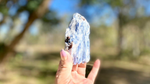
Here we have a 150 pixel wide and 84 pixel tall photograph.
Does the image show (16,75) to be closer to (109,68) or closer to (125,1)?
(109,68)

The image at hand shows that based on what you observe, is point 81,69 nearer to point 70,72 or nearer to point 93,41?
point 70,72

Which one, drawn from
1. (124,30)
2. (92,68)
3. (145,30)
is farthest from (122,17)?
(92,68)

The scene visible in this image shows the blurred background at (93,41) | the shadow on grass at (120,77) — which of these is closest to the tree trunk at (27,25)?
the blurred background at (93,41)

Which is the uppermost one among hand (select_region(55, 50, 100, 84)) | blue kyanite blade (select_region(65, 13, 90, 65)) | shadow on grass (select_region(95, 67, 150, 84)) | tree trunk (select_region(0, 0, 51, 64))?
tree trunk (select_region(0, 0, 51, 64))

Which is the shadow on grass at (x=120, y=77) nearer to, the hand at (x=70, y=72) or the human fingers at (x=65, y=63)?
the hand at (x=70, y=72)

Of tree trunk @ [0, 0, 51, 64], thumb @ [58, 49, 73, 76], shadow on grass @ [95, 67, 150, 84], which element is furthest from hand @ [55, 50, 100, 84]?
shadow on grass @ [95, 67, 150, 84]

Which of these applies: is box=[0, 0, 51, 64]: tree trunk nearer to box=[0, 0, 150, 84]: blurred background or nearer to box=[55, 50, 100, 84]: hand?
box=[0, 0, 150, 84]: blurred background
